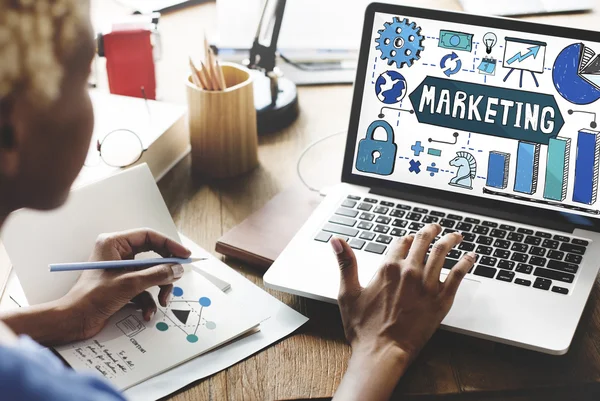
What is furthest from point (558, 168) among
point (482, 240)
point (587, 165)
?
point (482, 240)

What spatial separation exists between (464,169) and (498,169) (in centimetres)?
5

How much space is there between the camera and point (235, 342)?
32.4 inches

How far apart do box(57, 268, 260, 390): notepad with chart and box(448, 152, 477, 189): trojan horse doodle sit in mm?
362

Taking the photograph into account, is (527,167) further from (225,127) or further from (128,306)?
(128,306)

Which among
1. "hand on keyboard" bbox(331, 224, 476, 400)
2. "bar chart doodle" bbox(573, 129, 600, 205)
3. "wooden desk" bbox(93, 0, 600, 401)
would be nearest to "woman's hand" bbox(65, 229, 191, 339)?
"wooden desk" bbox(93, 0, 600, 401)

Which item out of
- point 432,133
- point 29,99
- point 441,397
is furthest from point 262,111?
point 29,99

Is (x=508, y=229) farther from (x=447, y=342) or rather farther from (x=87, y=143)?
(x=87, y=143)

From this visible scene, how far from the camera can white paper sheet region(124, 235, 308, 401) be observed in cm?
76

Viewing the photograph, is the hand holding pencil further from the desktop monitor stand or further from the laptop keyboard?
the laptop keyboard

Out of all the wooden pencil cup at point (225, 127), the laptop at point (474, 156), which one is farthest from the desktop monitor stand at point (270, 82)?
the laptop at point (474, 156)

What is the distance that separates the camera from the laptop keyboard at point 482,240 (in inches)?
34.4

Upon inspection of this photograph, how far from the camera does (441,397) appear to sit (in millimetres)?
764

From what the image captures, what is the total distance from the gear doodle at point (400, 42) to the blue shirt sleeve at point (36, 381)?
0.69 metres

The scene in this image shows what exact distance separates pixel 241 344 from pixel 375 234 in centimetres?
25
